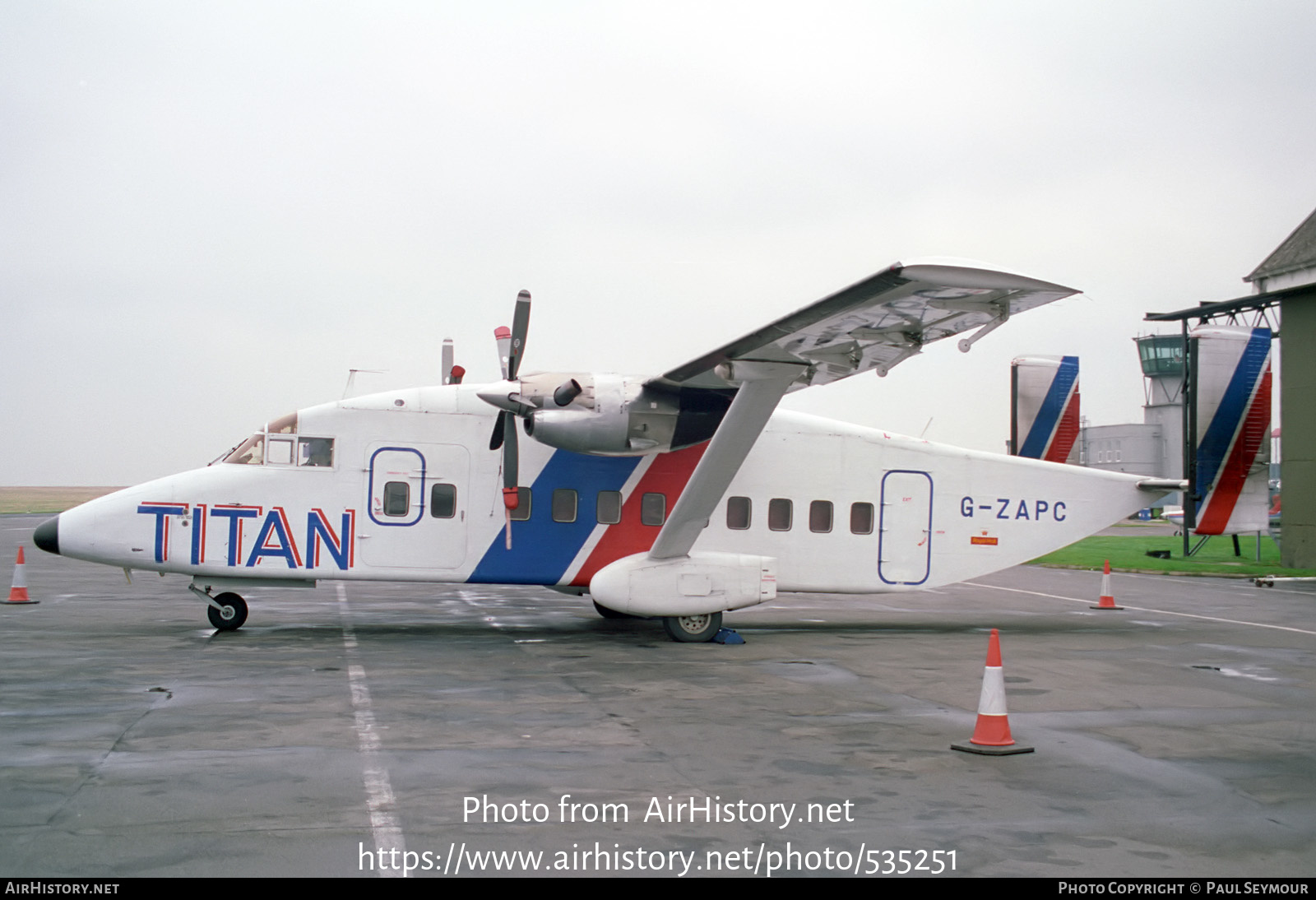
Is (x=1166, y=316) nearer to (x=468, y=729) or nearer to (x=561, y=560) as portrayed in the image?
(x=561, y=560)

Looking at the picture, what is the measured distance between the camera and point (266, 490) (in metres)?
13.9

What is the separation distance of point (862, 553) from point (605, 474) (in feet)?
13.5

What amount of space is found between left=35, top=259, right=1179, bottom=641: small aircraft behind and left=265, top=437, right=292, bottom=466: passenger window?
0.05 ft

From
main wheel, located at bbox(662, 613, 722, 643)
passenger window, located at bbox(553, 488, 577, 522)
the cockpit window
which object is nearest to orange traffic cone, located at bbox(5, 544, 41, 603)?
the cockpit window

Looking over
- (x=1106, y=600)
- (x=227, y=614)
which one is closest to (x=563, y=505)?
(x=227, y=614)

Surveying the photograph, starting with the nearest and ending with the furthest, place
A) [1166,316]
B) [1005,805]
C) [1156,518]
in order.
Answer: [1005,805], [1166,316], [1156,518]

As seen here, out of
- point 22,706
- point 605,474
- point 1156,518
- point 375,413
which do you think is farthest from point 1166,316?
point 1156,518

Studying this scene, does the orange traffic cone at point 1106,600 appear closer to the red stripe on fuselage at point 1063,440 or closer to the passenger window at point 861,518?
the red stripe on fuselage at point 1063,440

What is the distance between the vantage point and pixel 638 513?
48.6 ft

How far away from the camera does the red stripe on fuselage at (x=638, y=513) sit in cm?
1460

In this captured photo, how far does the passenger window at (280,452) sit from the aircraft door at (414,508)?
103 cm

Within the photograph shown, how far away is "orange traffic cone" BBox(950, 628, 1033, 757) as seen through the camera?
757cm

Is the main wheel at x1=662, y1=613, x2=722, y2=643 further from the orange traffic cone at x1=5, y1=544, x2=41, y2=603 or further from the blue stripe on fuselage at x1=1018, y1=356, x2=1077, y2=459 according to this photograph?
the orange traffic cone at x1=5, y1=544, x2=41, y2=603

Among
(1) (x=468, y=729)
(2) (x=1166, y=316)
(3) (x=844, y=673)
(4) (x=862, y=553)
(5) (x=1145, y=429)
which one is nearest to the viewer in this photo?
(1) (x=468, y=729)
